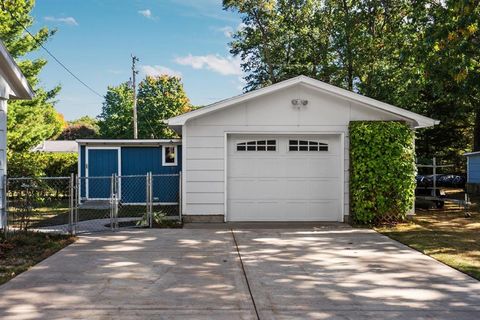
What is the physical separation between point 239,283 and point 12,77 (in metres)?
6.48

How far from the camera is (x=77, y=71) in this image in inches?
1085

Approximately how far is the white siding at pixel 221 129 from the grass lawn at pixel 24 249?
3.31 m

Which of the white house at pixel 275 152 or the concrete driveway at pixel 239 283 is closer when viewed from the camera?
the concrete driveway at pixel 239 283

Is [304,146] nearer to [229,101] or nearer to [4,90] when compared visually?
[229,101]

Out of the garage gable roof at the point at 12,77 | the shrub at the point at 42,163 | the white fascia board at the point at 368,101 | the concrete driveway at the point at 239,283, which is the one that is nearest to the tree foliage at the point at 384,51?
the white fascia board at the point at 368,101

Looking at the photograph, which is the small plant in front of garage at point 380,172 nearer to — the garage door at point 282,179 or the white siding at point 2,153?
the garage door at point 282,179

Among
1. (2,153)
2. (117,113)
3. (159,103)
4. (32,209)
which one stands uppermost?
(159,103)

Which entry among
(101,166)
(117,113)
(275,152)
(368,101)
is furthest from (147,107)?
(368,101)

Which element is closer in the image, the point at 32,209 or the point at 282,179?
the point at 32,209

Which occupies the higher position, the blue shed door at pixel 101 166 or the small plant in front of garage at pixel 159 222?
the blue shed door at pixel 101 166

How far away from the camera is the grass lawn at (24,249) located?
663 centimetres

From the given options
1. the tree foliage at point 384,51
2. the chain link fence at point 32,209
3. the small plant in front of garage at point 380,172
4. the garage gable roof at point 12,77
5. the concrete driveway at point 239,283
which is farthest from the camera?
the tree foliage at point 384,51

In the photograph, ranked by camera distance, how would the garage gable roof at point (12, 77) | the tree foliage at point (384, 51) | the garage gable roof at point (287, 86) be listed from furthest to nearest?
the tree foliage at point (384, 51)
the garage gable roof at point (287, 86)
the garage gable roof at point (12, 77)

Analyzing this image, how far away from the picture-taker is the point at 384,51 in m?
19.6
